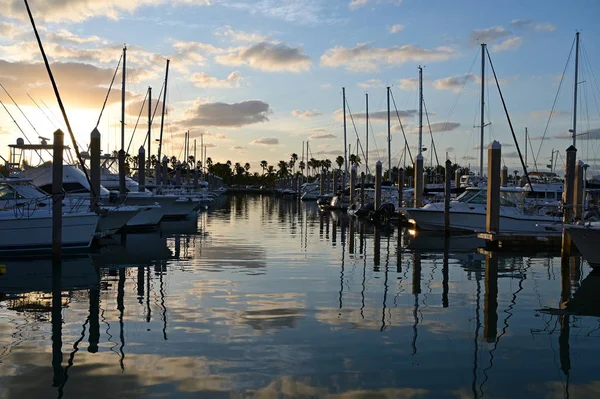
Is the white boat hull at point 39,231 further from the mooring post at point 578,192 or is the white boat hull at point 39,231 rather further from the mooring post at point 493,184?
the mooring post at point 578,192

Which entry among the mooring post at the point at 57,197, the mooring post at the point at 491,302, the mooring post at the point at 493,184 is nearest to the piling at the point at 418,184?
the mooring post at the point at 493,184

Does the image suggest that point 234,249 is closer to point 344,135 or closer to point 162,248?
point 162,248

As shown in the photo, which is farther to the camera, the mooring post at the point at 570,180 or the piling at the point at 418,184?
the piling at the point at 418,184

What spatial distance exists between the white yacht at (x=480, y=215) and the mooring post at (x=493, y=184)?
3.32m

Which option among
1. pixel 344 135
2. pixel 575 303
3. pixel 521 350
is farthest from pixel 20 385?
pixel 344 135

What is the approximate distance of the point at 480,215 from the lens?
27.7 metres

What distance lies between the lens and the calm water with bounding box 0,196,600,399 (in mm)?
7293

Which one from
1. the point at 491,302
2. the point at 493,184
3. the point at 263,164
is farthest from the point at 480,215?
the point at 263,164

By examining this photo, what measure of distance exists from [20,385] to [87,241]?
13.4 m

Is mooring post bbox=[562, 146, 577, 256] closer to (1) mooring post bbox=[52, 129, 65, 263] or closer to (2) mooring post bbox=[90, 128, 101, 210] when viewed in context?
(1) mooring post bbox=[52, 129, 65, 263]

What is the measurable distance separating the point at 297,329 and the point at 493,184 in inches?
550

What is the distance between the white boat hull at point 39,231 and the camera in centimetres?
1883

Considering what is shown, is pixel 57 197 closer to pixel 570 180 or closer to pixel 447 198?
pixel 570 180

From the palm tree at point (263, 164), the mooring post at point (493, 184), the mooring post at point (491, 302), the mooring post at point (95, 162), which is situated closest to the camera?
the mooring post at point (491, 302)
